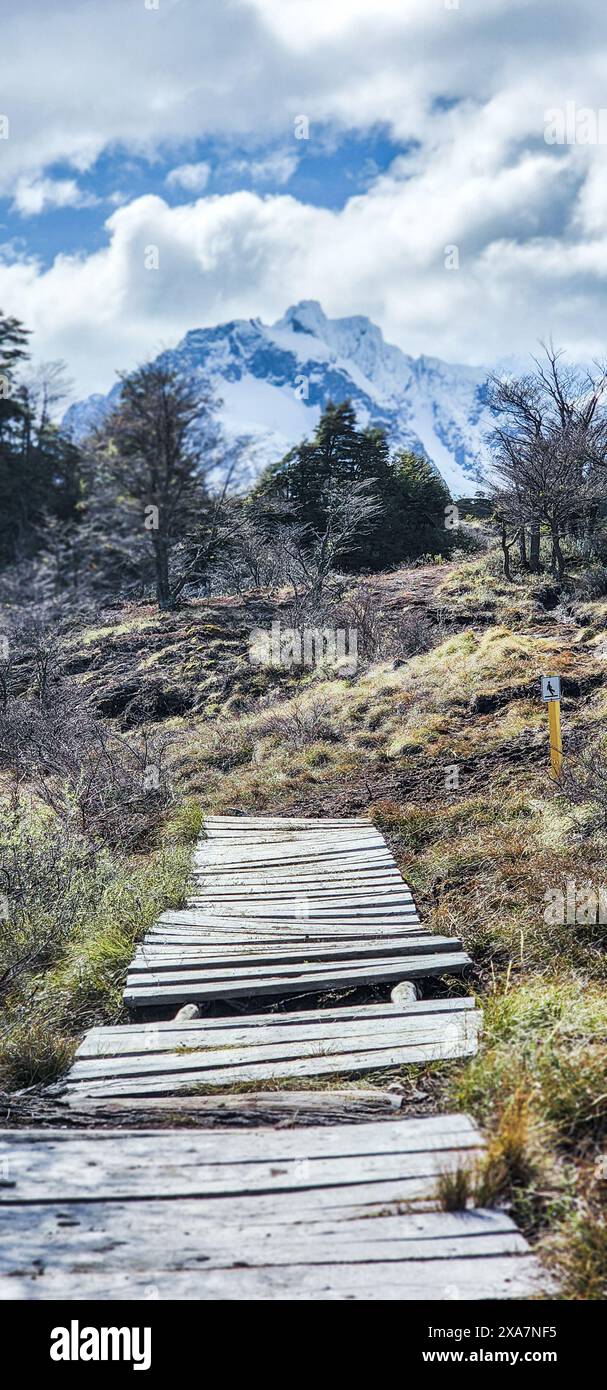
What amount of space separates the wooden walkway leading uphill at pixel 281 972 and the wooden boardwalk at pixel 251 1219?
2.06 feet

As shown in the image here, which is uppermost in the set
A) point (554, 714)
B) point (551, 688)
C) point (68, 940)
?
point (551, 688)

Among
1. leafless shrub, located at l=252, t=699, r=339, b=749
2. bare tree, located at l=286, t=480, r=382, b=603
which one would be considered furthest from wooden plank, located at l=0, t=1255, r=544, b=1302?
bare tree, located at l=286, t=480, r=382, b=603

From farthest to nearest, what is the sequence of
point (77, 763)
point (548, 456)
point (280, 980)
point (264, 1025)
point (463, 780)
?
point (548, 456)
point (77, 763)
point (463, 780)
point (280, 980)
point (264, 1025)

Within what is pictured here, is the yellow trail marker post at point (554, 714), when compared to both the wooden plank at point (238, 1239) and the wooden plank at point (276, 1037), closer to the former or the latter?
the wooden plank at point (276, 1037)

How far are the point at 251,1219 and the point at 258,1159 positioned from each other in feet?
1.04

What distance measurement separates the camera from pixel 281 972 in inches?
183

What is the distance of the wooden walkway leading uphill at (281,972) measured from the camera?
11.9 ft

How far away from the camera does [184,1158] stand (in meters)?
2.82

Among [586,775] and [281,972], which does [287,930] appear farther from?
[586,775]

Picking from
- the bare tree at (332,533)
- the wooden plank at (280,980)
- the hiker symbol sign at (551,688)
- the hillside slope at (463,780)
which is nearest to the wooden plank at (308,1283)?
the hillside slope at (463,780)

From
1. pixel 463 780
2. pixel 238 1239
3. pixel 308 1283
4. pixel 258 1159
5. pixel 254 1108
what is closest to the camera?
pixel 308 1283

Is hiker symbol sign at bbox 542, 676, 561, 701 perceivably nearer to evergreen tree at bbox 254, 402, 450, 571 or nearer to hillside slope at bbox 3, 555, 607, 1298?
hillside slope at bbox 3, 555, 607, 1298

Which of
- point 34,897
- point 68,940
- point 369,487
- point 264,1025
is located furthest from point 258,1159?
point 369,487

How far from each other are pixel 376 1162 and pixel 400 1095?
574 mm
